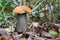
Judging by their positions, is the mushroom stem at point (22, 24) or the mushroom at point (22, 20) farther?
the mushroom stem at point (22, 24)

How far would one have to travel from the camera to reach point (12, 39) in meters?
2.59

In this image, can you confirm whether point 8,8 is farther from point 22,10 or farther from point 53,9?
point 22,10

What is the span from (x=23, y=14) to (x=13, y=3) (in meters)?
1.37

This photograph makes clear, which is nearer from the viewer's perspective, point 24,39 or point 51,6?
point 24,39

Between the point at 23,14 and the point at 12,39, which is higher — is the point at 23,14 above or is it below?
above

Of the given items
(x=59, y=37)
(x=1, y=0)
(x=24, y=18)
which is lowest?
(x=59, y=37)

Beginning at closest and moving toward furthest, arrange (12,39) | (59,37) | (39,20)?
(12,39) → (59,37) → (39,20)

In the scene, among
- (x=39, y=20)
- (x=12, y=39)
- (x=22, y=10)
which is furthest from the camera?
(x=39, y=20)

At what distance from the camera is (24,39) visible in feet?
8.71

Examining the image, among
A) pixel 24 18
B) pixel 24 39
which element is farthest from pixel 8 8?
pixel 24 39

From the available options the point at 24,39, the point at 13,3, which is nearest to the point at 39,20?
the point at 13,3

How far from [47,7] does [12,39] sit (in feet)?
5.27

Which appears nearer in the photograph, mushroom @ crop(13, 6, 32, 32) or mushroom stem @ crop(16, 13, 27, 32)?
mushroom @ crop(13, 6, 32, 32)

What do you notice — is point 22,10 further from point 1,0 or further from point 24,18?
point 1,0
